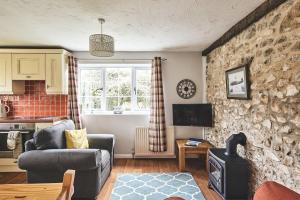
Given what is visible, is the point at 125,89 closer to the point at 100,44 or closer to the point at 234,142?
the point at 100,44

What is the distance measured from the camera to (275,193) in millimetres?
1180

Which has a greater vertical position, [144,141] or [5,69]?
[5,69]

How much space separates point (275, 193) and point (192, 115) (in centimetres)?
305

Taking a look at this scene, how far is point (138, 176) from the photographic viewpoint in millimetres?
3551

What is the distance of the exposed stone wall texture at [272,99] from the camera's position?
5.83ft

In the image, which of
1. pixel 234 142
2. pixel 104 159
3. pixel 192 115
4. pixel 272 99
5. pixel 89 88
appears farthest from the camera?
pixel 89 88

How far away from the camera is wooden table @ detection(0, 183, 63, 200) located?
99 centimetres

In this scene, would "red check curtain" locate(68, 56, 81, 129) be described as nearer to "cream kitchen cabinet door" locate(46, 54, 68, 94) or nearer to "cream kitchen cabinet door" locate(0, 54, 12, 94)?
"cream kitchen cabinet door" locate(46, 54, 68, 94)

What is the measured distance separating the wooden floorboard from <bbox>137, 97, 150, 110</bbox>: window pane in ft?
3.86

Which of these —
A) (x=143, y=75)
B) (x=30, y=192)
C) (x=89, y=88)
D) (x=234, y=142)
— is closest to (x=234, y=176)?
(x=234, y=142)

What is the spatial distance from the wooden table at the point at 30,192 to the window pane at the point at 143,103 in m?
3.65

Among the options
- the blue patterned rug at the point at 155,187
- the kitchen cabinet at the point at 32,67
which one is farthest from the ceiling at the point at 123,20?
the blue patterned rug at the point at 155,187

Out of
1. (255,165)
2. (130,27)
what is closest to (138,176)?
(255,165)

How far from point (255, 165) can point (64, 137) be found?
2668mm
